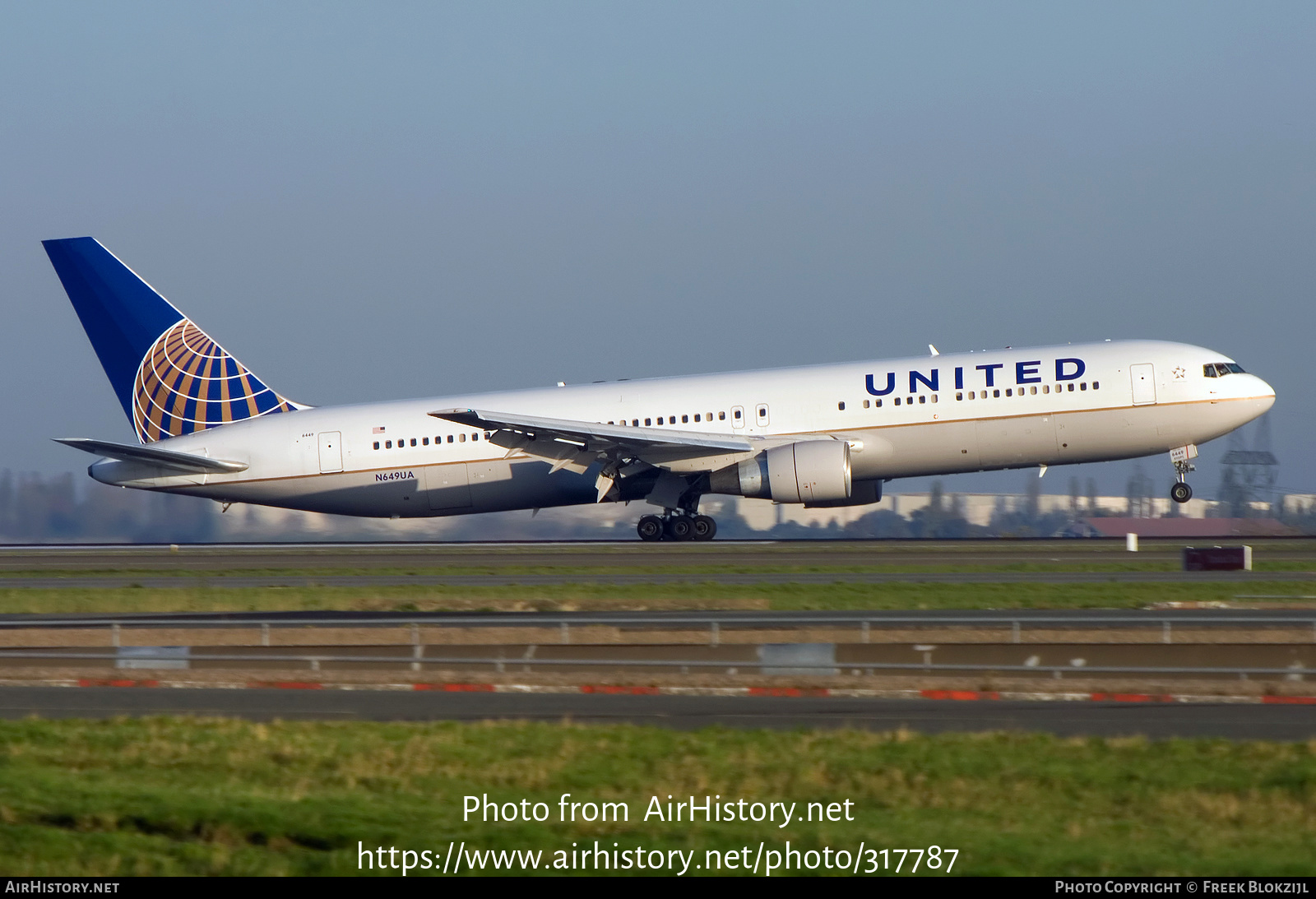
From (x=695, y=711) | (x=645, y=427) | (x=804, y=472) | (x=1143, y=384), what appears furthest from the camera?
(x=645, y=427)

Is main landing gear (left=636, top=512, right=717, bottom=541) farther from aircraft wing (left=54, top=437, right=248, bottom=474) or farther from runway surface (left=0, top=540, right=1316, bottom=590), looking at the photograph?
aircraft wing (left=54, top=437, right=248, bottom=474)

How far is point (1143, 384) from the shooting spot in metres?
34.5

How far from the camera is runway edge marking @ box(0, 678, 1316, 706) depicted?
15367 millimetres

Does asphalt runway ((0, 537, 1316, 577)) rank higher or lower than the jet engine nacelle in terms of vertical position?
lower

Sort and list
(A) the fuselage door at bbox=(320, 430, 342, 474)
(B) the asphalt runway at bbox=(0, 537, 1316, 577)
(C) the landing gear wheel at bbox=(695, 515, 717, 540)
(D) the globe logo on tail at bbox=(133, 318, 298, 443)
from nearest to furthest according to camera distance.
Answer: (B) the asphalt runway at bbox=(0, 537, 1316, 577) < (C) the landing gear wheel at bbox=(695, 515, 717, 540) < (A) the fuselage door at bbox=(320, 430, 342, 474) < (D) the globe logo on tail at bbox=(133, 318, 298, 443)

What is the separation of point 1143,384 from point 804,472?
28.7 feet

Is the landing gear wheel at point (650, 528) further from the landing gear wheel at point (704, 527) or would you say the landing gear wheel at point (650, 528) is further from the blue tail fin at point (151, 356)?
the blue tail fin at point (151, 356)

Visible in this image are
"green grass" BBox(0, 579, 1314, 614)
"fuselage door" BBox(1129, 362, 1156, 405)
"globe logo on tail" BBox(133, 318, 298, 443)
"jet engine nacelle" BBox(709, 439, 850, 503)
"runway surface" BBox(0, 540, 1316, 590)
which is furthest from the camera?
"globe logo on tail" BBox(133, 318, 298, 443)

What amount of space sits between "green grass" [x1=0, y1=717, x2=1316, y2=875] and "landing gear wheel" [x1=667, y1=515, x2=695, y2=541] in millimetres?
24960

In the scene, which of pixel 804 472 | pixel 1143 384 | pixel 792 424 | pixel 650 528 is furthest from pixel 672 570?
pixel 1143 384

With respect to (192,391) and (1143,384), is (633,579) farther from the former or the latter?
(192,391)

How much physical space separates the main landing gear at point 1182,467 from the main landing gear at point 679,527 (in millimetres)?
12189

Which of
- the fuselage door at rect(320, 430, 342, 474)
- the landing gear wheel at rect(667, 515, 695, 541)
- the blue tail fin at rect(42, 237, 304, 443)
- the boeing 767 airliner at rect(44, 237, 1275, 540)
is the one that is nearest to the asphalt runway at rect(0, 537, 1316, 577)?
the landing gear wheel at rect(667, 515, 695, 541)
